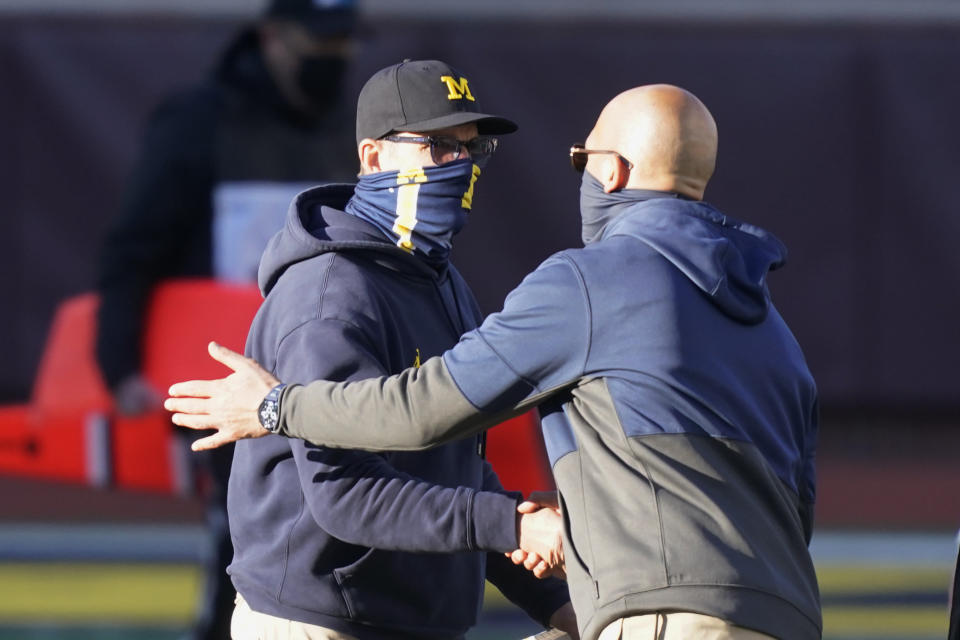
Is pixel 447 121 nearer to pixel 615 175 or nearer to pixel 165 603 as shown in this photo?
pixel 615 175

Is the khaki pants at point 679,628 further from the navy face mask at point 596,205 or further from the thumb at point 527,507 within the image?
the navy face mask at point 596,205

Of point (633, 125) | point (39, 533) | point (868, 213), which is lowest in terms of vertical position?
point (39, 533)

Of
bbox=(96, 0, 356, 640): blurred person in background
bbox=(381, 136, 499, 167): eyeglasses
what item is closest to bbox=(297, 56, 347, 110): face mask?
bbox=(96, 0, 356, 640): blurred person in background

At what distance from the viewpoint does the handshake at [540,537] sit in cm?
271

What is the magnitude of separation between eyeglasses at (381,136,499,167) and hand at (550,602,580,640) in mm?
956

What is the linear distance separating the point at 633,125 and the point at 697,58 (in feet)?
24.9

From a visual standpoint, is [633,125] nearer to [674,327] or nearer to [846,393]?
[674,327]

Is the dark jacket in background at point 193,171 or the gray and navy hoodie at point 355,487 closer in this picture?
the gray and navy hoodie at point 355,487

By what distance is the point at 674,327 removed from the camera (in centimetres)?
248

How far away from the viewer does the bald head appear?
2.64 meters

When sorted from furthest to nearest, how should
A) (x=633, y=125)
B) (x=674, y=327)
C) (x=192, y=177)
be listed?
(x=192, y=177)
(x=633, y=125)
(x=674, y=327)

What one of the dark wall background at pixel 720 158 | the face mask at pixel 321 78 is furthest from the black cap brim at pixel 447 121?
the dark wall background at pixel 720 158

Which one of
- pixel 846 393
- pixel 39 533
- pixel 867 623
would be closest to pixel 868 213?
pixel 846 393

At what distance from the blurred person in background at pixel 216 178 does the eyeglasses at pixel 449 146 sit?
2.08 metres
